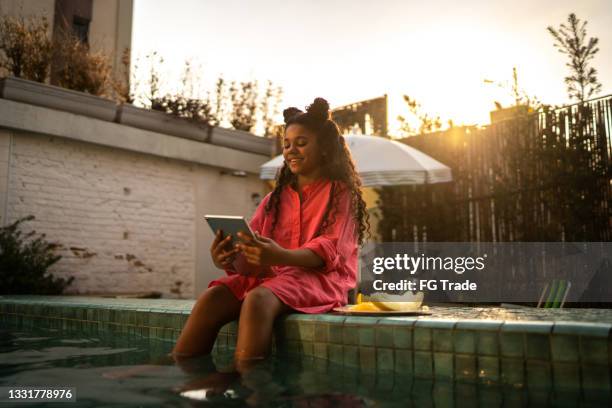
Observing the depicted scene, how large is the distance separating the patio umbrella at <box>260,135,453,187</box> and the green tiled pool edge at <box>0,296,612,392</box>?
A: 343cm

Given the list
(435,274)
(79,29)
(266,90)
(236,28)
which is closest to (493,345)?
(435,274)

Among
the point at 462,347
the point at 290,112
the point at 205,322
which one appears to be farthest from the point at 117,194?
the point at 462,347

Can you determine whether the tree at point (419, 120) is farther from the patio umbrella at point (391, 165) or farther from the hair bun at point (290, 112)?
the hair bun at point (290, 112)

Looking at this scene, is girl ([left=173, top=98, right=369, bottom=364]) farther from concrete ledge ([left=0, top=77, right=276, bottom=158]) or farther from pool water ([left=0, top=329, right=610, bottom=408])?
concrete ledge ([left=0, top=77, right=276, bottom=158])

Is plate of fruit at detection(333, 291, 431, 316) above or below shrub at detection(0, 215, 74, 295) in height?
below

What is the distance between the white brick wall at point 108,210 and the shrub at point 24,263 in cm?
23

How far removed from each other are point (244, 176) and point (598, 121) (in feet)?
17.1

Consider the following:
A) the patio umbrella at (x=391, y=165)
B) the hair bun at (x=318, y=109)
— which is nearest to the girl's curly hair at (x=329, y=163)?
the hair bun at (x=318, y=109)

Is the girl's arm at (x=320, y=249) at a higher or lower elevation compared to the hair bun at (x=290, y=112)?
lower

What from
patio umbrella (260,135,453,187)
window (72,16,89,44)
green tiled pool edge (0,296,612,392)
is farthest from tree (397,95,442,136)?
window (72,16,89,44)

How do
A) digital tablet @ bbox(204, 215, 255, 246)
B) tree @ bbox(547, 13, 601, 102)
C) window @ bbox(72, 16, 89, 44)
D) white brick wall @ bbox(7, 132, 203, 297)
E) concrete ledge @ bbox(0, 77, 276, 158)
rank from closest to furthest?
digital tablet @ bbox(204, 215, 255, 246) → tree @ bbox(547, 13, 601, 102) → concrete ledge @ bbox(0, 77, 276, 158) → white brick wall @ bbox(7, 132, 203, 297) → window @ bbox(72, 16, 89, 44)

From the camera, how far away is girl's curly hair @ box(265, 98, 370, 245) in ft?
9.07

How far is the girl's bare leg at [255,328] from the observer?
2.25 meters

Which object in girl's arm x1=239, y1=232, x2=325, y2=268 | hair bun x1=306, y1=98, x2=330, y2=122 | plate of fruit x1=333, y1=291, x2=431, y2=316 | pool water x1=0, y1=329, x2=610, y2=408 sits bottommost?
pool water x1=0, y1=329, x2=610, y2=408
